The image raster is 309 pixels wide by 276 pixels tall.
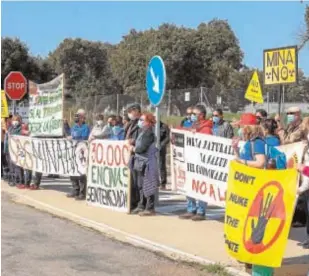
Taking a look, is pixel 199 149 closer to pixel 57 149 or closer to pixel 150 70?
pixel 150 70

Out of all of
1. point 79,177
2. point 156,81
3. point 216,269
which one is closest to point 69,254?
point 216,269

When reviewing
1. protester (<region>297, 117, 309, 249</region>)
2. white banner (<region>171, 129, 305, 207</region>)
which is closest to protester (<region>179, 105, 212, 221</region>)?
white banner (<region>171, 129, 305, 207</region>)

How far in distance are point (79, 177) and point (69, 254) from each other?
5491 mm

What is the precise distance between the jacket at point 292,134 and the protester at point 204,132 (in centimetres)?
121

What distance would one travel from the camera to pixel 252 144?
742 centimetres

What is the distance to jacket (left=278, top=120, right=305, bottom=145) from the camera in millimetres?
8945

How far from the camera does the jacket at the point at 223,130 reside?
12671 mm

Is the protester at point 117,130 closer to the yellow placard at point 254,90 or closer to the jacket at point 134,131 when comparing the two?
the jacket at point 134,131

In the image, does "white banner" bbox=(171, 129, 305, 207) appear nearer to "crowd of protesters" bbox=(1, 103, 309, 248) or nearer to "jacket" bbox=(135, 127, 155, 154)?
"crowd of protesters" bbox=(1, 103, 309, 248)

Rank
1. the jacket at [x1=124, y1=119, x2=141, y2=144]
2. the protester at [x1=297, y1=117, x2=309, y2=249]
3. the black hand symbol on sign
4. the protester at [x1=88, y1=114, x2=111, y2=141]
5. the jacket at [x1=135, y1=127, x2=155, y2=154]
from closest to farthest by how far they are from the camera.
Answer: the black hand symbol on sign → the protester at [x1=297, y1=117, x2=309, y2=249] → the jacket at [x1=135, y1=127, x2=155, y2=154] → the jacket at [x1=124, y1=119, x2=141, y2=144] → the protester at [x1=88, y1=114, x2=111, y2=141]

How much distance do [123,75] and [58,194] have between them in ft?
173

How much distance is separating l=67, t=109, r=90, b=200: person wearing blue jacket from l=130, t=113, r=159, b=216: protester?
2573 mm

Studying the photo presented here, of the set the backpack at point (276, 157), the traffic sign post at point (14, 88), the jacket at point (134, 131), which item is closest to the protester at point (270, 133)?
the backpack at point (276, 157)

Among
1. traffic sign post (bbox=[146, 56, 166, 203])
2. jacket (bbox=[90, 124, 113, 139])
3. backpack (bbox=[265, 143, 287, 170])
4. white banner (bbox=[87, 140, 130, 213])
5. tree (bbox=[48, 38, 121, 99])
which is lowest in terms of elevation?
white banner (bbox=[87, 140, 130, 213])
